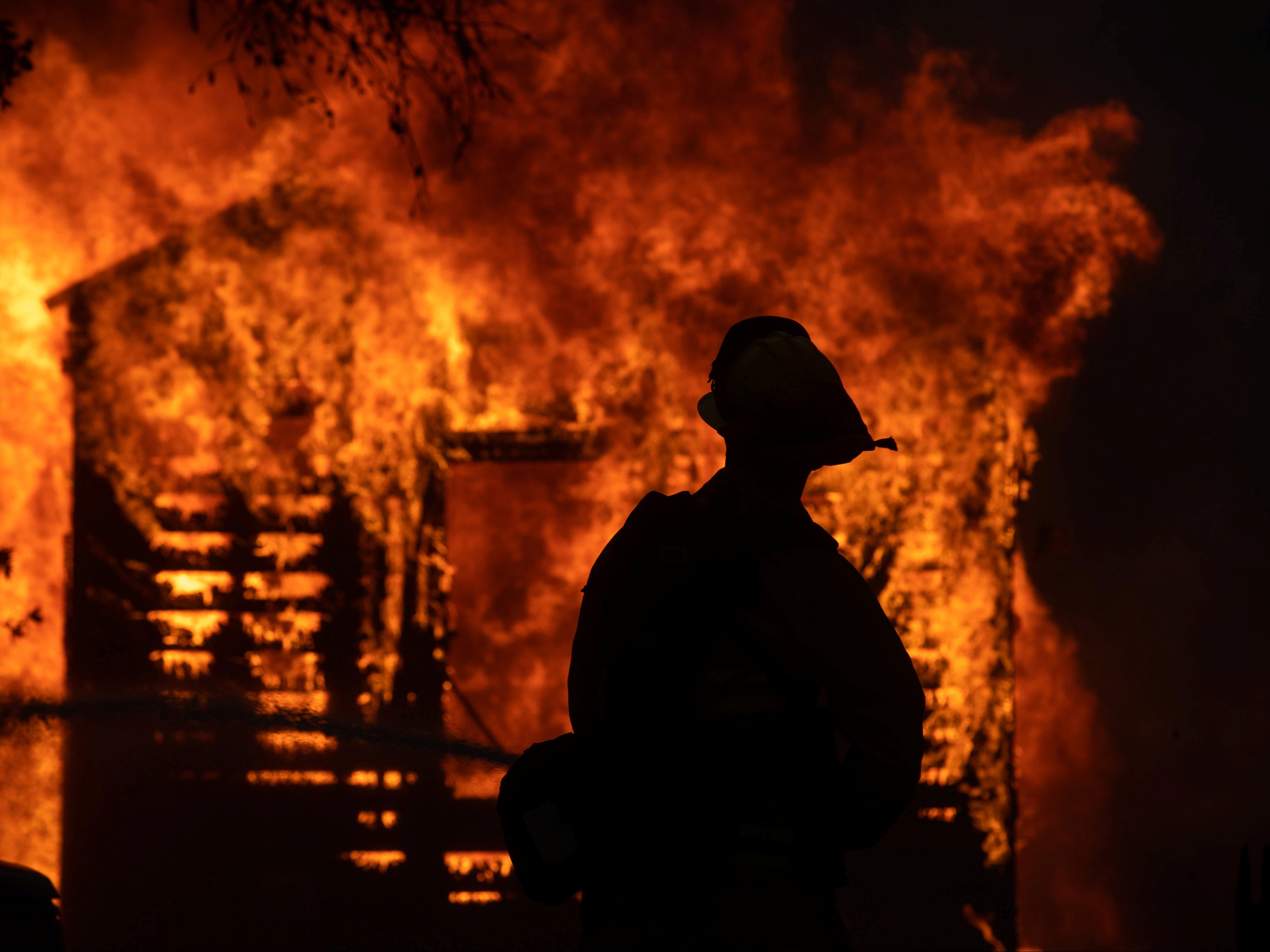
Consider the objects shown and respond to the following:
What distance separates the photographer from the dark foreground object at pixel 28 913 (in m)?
2.32

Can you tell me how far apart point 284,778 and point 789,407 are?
10.7 feet

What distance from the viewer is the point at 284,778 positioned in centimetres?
416

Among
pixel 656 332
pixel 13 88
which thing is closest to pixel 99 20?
pixel 13 88

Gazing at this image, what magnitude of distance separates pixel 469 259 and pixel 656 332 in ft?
2.53

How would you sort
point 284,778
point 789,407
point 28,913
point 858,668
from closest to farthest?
point 858,668 → point 789,407 → point 28,913 → point 284,778

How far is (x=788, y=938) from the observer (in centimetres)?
151

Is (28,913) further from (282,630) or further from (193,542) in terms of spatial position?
(193,542)

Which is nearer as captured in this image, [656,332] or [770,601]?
[770,601]

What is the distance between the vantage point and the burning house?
4.21m

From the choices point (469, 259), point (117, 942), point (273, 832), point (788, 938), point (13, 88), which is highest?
point (13, 88)

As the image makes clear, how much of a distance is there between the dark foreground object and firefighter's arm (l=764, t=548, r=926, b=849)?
72.9 inches

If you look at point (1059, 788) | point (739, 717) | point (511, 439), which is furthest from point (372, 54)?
point (1059, 788)

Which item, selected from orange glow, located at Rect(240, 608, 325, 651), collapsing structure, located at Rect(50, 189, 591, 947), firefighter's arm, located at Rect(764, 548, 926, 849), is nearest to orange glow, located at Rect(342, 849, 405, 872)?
collapsing structure, located at Rect(50, 189, 591, 947)

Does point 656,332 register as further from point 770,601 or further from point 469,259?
point 770,601
